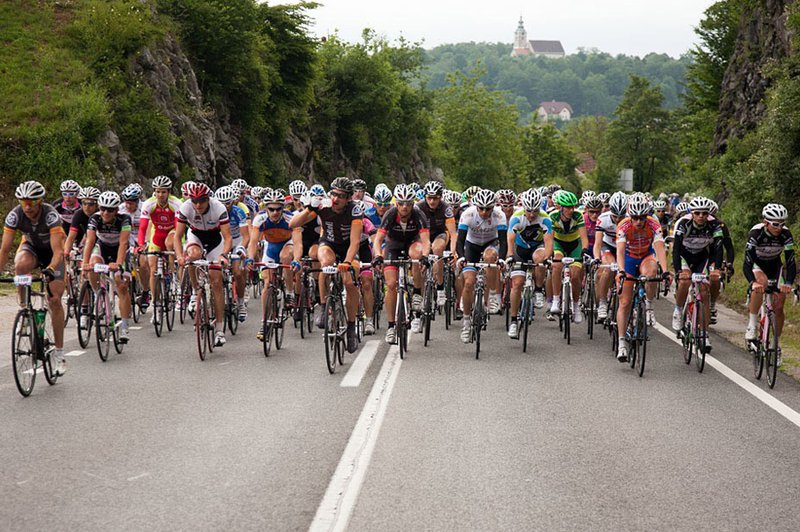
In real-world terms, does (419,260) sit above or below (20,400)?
above

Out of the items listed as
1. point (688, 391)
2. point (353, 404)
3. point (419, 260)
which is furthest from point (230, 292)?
point (688, 391)

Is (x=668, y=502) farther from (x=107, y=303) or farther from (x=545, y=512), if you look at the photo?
(x=107, y=303)

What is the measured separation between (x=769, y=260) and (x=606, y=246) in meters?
4.13

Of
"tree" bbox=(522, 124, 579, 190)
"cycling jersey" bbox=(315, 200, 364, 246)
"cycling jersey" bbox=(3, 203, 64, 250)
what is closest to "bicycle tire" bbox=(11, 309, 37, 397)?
"cycling jersey" bbox=(3, 203, 64, 250)

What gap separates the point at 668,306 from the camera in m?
20.5

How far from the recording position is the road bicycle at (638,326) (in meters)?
11.1

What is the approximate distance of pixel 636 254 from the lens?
41.1ft

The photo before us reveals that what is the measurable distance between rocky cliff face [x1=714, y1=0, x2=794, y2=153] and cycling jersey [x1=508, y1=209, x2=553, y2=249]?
2217 cm

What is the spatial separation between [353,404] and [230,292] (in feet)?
19.2

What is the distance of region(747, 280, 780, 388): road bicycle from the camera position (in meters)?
10.5

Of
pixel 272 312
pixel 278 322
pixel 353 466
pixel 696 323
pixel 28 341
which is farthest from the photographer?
pixel 278 322

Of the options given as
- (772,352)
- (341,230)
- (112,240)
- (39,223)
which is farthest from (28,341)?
(772,352)

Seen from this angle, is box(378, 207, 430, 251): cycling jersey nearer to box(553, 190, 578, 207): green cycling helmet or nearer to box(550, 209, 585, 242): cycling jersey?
box(553, 190, 578, 207): green cycling helmet

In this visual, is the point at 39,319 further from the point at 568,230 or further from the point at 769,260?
the point at 568,230
